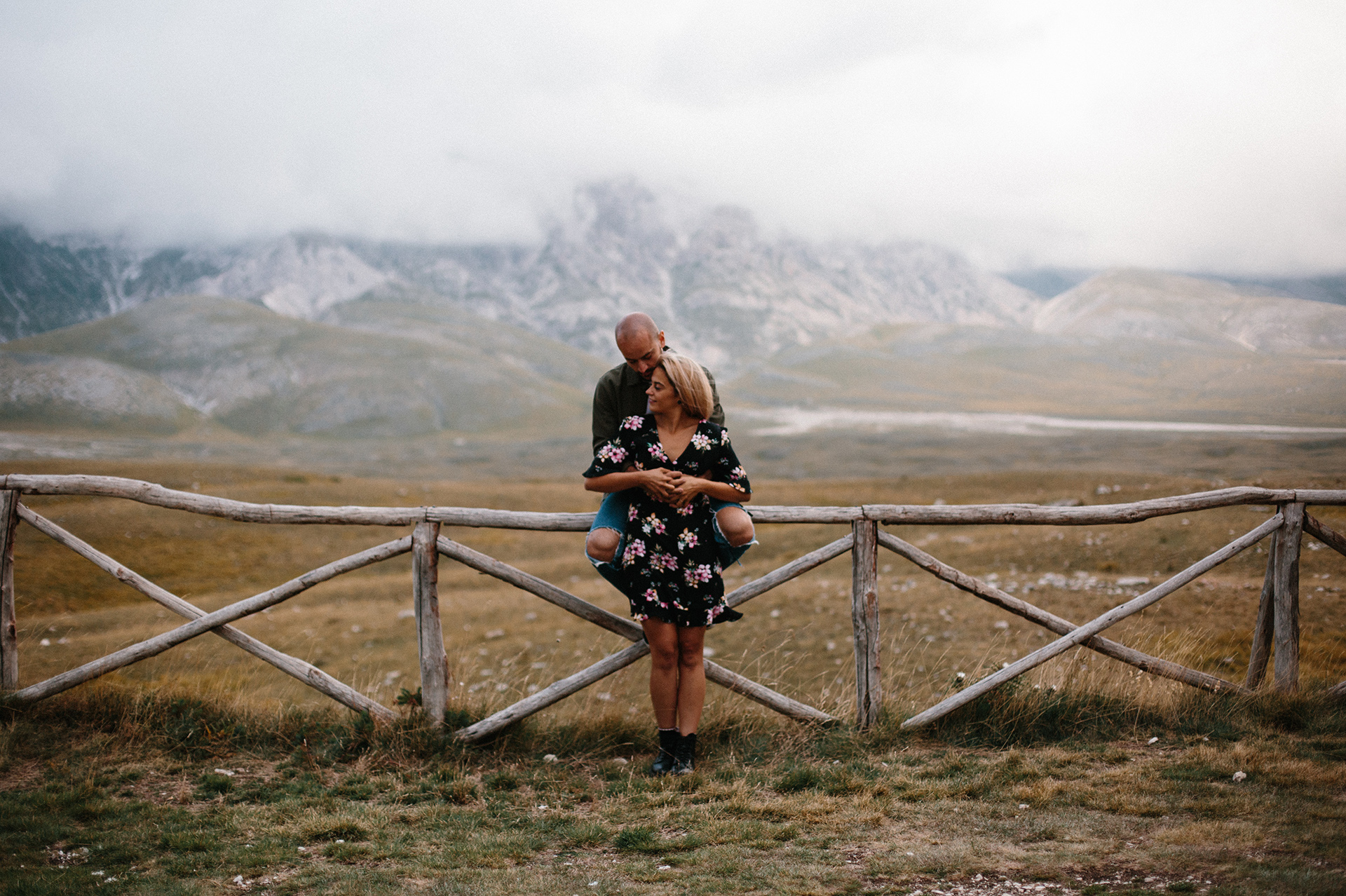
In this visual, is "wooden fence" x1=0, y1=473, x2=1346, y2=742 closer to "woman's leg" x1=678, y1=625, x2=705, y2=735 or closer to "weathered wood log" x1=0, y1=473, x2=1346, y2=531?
"weathered wood log" x1=0, y1=473, x2=1346, y2=531

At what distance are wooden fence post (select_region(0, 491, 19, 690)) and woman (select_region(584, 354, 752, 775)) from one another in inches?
186


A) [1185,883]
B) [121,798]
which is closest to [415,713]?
[121,798]

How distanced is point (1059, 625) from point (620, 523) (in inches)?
136

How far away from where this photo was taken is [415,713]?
5.72 meters

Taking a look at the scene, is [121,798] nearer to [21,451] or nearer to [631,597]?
[631,597]

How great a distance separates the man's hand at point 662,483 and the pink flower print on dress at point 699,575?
51 cm

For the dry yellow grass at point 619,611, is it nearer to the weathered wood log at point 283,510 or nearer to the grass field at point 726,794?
the grass field at point 726,794

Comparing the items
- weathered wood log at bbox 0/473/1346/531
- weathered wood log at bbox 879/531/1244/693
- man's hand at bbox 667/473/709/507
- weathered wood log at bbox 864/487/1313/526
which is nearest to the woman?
man's hand at bbox 667/473/709/507

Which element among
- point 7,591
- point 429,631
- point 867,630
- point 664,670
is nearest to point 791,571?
point 867,630

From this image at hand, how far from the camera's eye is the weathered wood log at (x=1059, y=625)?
584 centimetres

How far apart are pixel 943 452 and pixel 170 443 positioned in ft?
394

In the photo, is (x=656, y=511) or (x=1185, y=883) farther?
(x=656, y=511)

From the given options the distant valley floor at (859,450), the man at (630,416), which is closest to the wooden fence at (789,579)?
the man at (630,416)

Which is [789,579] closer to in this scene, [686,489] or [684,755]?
[684,755]
